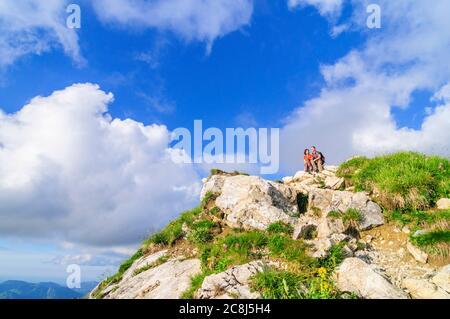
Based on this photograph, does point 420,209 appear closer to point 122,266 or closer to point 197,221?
point 197,221

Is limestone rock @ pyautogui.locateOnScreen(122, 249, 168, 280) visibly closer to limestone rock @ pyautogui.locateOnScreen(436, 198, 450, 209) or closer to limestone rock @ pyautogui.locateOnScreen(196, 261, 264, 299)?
limestone rock @ pyautogui.locateOnScreen(196, 261, 264, 299)

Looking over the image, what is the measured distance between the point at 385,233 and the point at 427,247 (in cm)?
256

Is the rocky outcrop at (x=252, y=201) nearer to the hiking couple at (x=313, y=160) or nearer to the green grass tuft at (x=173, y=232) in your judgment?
the green grass tuft at (x=173, y=232)

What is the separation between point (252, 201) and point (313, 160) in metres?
11.5

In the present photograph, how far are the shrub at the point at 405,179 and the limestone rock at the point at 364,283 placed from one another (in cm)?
724

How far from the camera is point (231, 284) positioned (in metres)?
12.6

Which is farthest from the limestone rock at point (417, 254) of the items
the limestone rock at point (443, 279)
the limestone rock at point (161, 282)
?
the limestone rock at point (161, 282)

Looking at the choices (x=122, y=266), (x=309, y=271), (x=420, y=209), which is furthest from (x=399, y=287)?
(x=122, y=266)

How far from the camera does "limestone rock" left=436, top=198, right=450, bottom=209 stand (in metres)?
18.1

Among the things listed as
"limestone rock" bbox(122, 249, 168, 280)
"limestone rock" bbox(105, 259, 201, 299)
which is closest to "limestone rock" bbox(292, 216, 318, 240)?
"limestone rock" bbox(105, 259, 201, 299)

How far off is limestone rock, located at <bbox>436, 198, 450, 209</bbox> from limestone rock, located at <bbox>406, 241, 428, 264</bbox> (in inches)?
133
